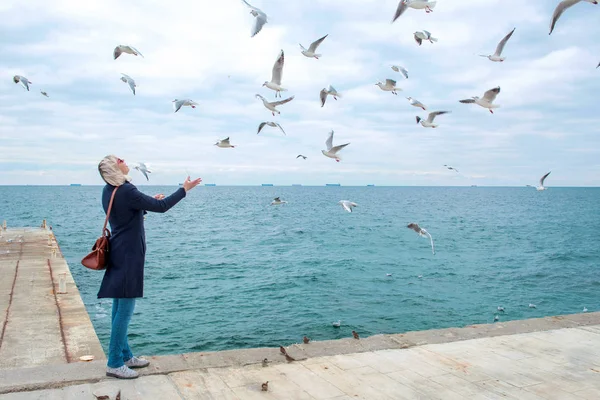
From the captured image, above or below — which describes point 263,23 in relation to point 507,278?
above

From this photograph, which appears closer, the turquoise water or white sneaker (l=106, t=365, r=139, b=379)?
white sneaker (l=106, t=365, r=139, b=379)

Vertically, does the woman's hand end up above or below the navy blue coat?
above

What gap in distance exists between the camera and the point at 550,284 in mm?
24750

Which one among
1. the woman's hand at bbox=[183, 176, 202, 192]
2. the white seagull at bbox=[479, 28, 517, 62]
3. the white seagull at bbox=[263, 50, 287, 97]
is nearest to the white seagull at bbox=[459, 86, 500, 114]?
the white seagull at bbox=[479, 28, 517, 62]

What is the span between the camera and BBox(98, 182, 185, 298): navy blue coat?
5.17m

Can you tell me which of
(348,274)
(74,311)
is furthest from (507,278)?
(74,311)

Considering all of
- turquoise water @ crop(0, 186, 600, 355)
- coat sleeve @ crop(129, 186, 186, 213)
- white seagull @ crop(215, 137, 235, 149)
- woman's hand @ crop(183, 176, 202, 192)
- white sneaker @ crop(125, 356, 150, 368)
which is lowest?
turquoise water @ crop(0, 186, 600, 355)

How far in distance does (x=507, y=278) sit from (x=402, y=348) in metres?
21.4

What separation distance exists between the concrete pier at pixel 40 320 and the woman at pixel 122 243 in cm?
336

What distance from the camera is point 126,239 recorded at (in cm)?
525

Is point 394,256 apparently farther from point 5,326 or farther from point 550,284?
point 5,326

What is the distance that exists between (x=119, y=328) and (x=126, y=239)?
0.96m

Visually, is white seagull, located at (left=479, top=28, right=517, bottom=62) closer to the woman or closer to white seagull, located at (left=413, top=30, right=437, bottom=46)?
white seagull, located at (left=413, top=30, right=437, bottom=46)

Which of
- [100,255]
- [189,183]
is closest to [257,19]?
[189,183]
